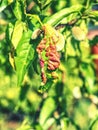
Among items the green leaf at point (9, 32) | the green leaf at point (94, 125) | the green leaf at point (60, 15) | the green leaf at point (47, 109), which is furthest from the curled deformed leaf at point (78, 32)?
the green leaf at point (47, 109)

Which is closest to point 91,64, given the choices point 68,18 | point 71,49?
point 71,49

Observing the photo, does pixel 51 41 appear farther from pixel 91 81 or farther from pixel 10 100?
pixel 10 100

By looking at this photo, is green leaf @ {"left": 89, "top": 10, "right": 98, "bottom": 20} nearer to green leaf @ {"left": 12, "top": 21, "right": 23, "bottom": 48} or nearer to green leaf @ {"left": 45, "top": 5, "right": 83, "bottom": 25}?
green leaf @ {"left": 45, "top": 5, "right": 83, "bottom": 25}

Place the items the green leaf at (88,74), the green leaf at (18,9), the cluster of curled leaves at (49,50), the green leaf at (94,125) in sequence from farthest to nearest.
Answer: the green leaf at (88,74), the green leaf at (94,125), the green leaf at (18,9), the cluster of curled leaves at (49,50)

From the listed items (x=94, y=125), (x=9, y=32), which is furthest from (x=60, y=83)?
(x=9, y=32)

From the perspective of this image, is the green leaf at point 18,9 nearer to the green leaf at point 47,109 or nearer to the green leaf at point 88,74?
the green leaf at point 47,109

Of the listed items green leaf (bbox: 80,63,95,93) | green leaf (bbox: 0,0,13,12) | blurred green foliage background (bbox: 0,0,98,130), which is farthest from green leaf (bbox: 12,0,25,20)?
green leaf (bbox: 80,63,95,93)
